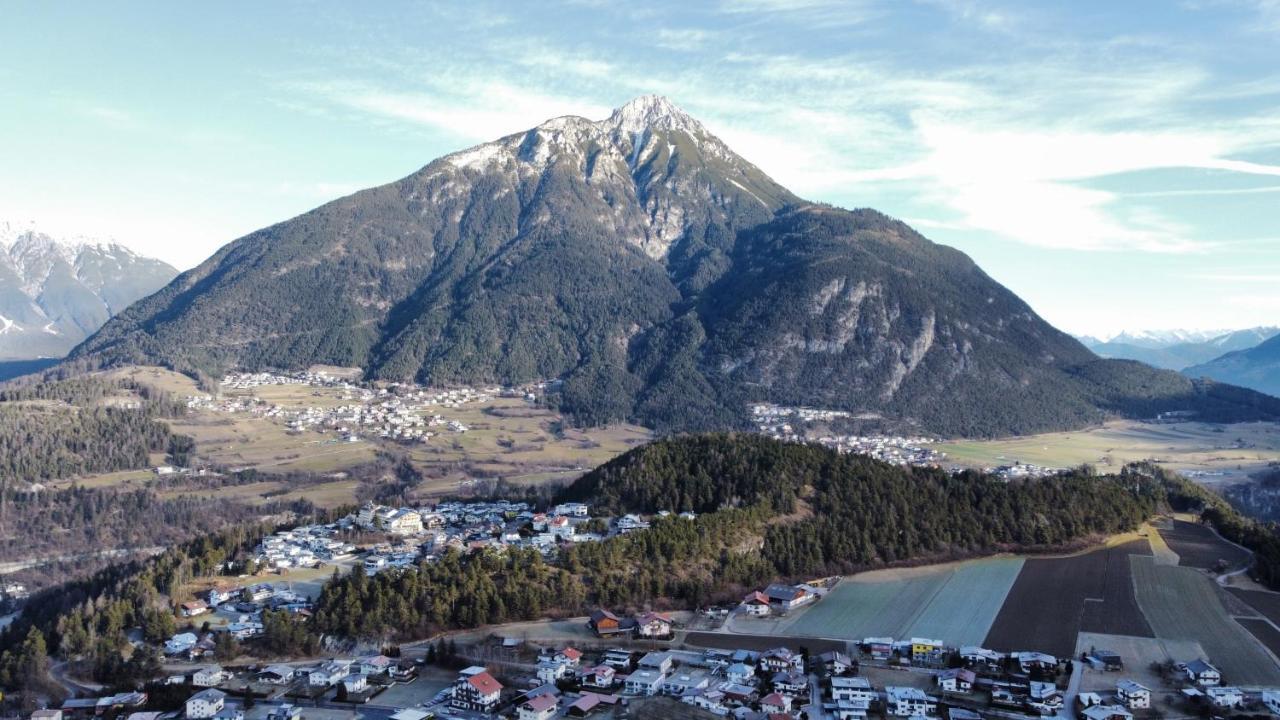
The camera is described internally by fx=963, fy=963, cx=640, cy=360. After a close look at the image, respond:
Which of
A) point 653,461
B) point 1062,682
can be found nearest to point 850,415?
point 653,461

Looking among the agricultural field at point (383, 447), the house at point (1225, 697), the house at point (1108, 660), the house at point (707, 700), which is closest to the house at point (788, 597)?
the house at point (707, 700)

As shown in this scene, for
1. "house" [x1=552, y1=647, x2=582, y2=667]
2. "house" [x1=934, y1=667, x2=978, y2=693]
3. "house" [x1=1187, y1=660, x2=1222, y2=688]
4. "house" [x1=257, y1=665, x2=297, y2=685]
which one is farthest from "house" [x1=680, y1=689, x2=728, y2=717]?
"house" [x1=1187, y1=660, x2=1222, y2=688]

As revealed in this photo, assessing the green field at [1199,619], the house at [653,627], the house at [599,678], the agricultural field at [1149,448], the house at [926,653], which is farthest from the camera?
the agricultural field at [1149,448]

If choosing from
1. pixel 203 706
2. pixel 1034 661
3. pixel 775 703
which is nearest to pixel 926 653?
pixel 1034 661

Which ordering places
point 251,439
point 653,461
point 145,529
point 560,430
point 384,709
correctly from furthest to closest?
point 560,430, point 251,439, point 145,529, point 653,461, point 384,709

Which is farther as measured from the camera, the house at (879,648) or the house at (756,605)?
the house at (756,605)

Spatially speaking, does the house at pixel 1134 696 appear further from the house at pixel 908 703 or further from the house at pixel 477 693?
the house at pixel 477 693

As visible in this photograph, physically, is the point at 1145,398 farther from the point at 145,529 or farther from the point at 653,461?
the point at 145,529
